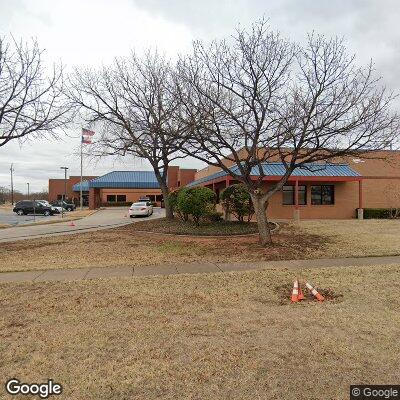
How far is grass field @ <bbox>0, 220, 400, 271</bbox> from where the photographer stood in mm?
10622

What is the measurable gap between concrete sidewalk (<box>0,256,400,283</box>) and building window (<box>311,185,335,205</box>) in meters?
16.4

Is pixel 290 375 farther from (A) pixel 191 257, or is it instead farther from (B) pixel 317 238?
(B) pixel 317 238

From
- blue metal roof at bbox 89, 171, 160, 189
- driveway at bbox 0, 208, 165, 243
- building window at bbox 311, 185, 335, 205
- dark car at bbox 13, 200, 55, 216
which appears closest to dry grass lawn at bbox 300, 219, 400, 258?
building window at bbox 311, 185, 335, 205

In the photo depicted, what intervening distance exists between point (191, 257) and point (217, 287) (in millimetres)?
3773

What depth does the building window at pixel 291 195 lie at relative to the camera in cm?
2612

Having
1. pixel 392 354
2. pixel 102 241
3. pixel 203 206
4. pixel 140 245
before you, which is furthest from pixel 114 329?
pixel 203 206

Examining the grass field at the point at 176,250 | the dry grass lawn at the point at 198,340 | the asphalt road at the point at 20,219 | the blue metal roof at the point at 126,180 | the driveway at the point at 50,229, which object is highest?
the blue metal roof at the point at 126,180

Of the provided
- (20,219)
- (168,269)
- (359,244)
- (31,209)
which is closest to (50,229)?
(168,269)

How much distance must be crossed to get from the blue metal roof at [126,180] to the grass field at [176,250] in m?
40.0

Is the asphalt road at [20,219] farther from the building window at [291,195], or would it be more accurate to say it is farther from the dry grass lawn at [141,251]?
the building window at [291,195]

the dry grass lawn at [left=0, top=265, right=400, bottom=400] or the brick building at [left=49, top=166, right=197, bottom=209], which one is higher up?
the brick building at [left=49, top=166, right=197, bottom=209]

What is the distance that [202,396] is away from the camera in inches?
135

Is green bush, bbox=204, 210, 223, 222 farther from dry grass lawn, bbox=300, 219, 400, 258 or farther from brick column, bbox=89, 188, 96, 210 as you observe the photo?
brick column, bbox=89, 188, 96, 210

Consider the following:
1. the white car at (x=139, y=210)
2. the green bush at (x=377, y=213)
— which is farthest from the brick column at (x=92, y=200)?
the green bush at (x=377, y=213)
